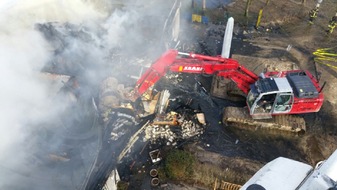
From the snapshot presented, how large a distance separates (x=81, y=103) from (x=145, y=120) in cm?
281

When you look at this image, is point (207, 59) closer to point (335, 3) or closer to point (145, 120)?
point (145, 120)

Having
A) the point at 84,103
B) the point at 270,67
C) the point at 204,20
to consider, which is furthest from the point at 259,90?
the point at 204,20

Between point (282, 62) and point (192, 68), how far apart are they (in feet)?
19.6

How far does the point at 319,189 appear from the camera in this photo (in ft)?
18.0

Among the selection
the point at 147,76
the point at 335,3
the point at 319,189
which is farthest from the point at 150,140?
the point at 335,3

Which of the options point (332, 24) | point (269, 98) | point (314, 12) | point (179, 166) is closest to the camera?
point (179, 166)

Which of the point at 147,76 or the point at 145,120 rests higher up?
the point at 147,76

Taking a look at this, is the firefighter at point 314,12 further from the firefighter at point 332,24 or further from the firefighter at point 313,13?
the firefighter at point 332,24

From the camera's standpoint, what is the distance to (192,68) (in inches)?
495

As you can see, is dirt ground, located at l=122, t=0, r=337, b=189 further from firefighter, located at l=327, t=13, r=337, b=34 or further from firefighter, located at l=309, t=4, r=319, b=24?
firefighter, located at l=309, t=4, r=319, b=24

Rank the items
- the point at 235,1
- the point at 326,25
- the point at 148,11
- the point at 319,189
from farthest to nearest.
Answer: the point at 235,1 → the point at 326,25 → the point at 148,11 → the point at 319,189

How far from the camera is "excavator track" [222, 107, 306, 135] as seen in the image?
12.9 meters

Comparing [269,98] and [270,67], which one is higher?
[270,67]

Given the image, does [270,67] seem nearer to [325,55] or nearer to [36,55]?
[325,55]
